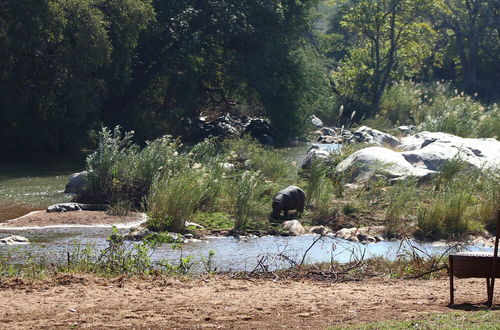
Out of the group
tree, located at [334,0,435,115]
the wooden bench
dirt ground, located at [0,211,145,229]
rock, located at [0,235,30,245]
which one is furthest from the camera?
tree, located at [334,0,435,115]

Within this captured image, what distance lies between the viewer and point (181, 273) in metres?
10.6

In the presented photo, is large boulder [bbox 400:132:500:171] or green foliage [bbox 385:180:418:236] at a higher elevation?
large boulder [bbox 400:132:500:171]

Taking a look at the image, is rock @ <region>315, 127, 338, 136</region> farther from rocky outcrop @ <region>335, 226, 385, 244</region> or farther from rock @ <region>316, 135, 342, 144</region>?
rocky outcrop @ <region>335, 226, 385, 244</region>

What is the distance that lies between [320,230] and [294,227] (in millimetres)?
517

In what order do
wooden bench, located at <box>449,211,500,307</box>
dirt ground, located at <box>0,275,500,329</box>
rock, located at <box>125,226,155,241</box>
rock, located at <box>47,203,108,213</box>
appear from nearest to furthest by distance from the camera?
dirt ground, located at <box>0,275,500,329</box>, wooden bench, located at <box>449,211,500,307</box>, rock, located at <box>125,226,155,241</box>, rock, located at <box>47,203,108,213</box>

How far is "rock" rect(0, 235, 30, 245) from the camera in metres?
14.3

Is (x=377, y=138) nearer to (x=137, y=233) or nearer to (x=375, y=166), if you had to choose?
(x=375, y=166)

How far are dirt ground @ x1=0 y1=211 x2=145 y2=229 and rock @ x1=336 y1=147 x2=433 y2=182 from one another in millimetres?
5310

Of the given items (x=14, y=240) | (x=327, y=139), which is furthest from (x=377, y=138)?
(x=14, y=240)

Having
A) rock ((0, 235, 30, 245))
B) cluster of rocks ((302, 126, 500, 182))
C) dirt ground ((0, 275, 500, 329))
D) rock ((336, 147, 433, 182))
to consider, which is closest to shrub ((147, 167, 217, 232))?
rock ((0, 235, 30, 245))

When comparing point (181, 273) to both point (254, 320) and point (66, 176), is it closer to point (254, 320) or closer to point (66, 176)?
point (254, 320)

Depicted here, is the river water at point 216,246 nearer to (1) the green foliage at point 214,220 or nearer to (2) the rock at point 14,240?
(2) the rock at point 14,240

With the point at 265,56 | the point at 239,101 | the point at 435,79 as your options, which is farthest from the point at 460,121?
the point at 435,79

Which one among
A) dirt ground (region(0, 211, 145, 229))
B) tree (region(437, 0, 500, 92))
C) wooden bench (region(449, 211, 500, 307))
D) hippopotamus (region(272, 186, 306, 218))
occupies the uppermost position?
tree (region(437, 0, 500, 92))
